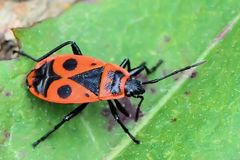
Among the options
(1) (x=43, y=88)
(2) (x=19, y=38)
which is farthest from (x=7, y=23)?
(1) (x=43, y=88)

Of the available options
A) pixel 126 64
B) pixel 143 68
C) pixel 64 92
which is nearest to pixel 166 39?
pixel 143 68

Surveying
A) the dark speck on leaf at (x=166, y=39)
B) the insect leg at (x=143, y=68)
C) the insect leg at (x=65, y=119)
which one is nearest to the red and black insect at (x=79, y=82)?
the insect leg at (x=65, y=119)

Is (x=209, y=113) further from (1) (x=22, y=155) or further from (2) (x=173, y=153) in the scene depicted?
(1) (x=22, y=155)

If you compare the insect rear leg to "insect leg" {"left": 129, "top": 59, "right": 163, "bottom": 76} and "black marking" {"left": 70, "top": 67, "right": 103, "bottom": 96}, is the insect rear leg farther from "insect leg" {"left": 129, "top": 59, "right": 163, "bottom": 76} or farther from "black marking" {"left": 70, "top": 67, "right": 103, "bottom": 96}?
"insect leg" {"left": 129, "top": 59, "right": 163, "bottom": 76}

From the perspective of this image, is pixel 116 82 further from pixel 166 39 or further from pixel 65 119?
pixel 166 39

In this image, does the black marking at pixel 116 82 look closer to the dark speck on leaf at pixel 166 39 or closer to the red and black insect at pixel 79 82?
the red and black insect at pixel 79 82
